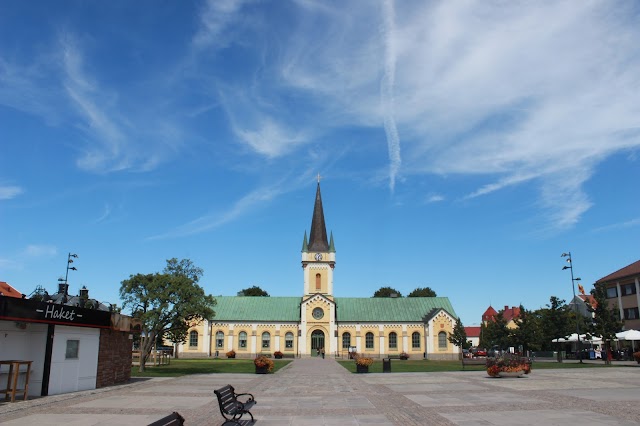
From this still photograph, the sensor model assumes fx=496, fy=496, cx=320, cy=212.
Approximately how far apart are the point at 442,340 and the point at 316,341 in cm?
1684

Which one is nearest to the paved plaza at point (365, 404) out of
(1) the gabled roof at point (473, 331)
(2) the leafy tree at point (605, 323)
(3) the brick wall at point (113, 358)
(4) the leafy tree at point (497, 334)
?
(3) the brick wall at point (113, 358)

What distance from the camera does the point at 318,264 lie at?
72.5 metres

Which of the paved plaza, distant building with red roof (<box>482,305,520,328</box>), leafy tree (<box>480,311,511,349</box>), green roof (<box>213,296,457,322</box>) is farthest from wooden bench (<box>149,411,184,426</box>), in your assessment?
distant building with red roof (<box>482,305,520,328</box>)

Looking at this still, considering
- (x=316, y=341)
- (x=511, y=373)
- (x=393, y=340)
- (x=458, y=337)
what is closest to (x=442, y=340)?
(x=458, y=337)

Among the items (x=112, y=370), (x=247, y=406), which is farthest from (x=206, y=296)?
(x=247, y=406)

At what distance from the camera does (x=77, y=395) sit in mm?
18969

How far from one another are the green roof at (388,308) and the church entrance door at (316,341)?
3510 mm

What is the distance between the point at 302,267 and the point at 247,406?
6012 cm

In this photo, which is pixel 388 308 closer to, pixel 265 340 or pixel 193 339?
pixel 265 340

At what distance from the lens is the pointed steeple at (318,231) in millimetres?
73375

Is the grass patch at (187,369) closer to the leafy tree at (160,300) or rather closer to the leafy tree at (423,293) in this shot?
the leafy tree at (160,300)

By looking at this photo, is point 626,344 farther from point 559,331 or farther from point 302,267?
point 302,267

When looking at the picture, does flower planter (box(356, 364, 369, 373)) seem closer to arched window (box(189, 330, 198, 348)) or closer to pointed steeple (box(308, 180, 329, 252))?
arched window (box(189, 330, 198, 348))

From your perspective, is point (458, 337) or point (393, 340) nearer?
point (458, 337)
